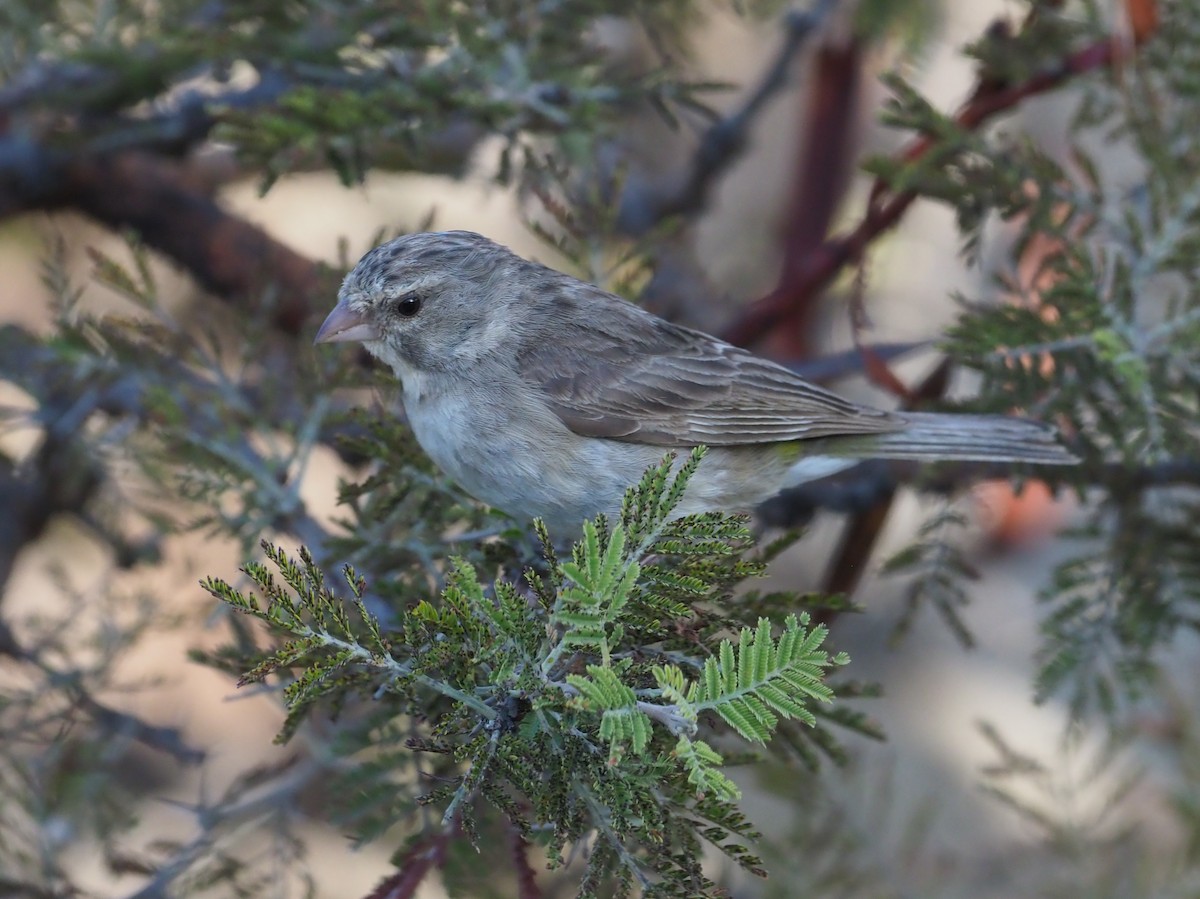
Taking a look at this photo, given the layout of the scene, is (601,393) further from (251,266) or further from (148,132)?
(148,132)

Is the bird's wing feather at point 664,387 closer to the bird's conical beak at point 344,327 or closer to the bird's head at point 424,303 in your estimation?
the bird's head at point 424,303

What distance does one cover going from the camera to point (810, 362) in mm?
4355

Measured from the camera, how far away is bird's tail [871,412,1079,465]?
3262 mm

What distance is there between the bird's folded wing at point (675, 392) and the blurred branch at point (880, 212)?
22.4 inches

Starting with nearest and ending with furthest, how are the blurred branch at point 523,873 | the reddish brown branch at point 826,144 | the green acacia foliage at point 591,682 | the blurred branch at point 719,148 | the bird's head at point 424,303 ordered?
the green acacia foliage at point 591,682
the blurred branch at point 523,873
the bird's head at point 424,303
the blurred branch at point 719,148
the reddish brown branch at point 826,144

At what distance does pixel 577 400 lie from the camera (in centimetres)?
336

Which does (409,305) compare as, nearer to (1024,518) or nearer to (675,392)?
(675,392)

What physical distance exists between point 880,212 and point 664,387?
107cm

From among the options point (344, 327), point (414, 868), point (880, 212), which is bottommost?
point (414, 868)

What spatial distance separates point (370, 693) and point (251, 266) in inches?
80.7

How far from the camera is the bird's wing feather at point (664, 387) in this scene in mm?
3396

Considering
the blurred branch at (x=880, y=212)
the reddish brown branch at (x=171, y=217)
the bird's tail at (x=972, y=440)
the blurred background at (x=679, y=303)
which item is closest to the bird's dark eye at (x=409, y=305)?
the blurred background at (x=679, y=303)

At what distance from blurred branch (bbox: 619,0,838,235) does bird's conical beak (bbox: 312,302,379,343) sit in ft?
6.22

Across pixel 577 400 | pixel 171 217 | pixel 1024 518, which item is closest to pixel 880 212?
pixel 577 400
